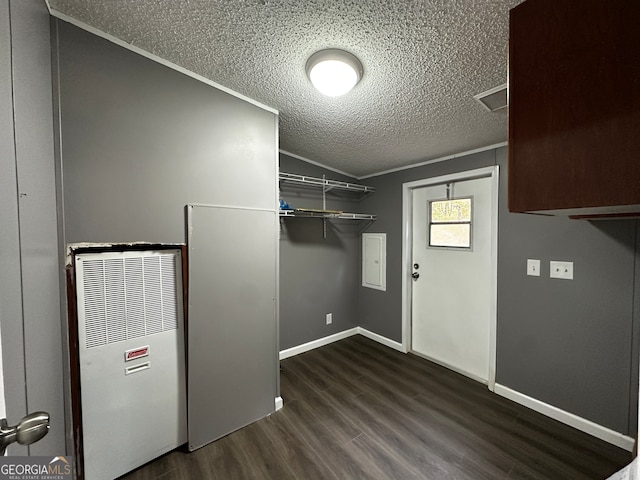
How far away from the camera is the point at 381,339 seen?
318 cm

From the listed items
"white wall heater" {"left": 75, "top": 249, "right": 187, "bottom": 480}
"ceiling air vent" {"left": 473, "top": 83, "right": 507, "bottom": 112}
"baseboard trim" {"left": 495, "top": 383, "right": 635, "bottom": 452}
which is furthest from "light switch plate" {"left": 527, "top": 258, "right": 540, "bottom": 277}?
"white wall heater" {"left": 75, "top": 249, "right": 187, "bottom": 480}

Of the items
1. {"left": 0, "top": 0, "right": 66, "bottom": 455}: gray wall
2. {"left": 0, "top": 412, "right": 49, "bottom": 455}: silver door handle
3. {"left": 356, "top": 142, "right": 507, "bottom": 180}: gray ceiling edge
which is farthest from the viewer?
{"left": 356, "top": 142, "right": 507, "bottom": 180}: gray ceiling edge

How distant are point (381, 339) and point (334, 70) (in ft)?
9.62

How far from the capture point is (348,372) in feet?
8.27

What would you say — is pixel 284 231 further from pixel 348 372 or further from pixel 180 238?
pixel 348 372

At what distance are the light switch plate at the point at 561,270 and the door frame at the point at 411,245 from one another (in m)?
0.37

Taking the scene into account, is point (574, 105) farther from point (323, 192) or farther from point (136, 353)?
point (323, 192)

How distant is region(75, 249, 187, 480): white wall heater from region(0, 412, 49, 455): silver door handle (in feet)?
3.07

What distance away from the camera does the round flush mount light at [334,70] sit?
4.15 ft

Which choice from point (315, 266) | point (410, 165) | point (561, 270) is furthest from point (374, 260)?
point (561, 270)

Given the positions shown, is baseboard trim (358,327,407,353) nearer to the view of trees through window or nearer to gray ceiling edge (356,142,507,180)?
the view of trees through window

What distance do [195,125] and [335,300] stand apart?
243cm

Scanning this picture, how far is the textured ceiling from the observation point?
1.06m

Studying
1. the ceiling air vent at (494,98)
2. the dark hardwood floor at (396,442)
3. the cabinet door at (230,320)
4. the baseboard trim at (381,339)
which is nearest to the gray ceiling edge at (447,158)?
the ceiling air vent at (494,98)
